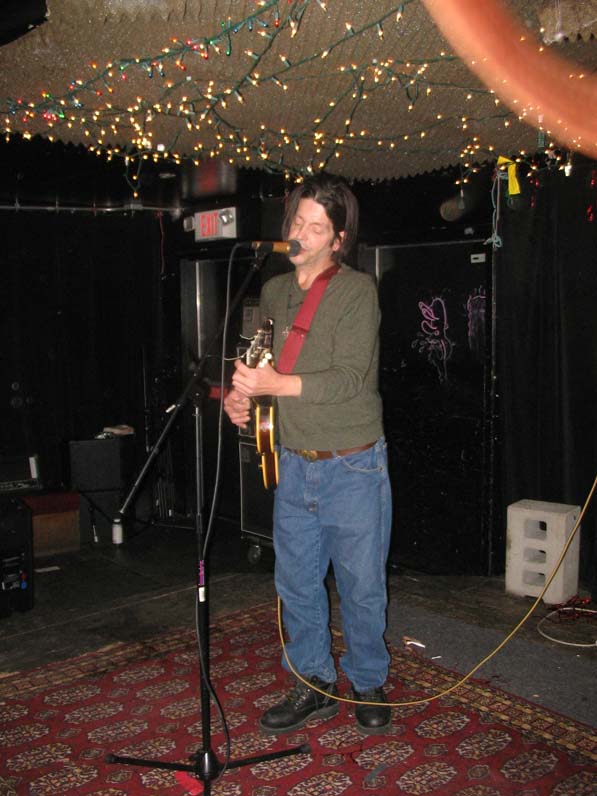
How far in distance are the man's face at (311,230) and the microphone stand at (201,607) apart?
28 cm

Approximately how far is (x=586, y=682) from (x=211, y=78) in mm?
2921

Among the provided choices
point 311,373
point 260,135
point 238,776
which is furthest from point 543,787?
point 260,135

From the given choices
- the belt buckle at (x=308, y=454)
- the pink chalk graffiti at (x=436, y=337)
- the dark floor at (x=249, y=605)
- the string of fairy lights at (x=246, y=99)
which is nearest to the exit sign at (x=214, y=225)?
the string of fairy lights at (x=246, y=99)

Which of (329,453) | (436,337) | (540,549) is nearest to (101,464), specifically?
(436,337)

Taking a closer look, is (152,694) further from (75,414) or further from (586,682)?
(75,414)

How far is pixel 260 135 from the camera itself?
4.07m

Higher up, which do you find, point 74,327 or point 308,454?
point 74,327

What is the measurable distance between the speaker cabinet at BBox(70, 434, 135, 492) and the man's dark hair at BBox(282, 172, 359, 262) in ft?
10.7

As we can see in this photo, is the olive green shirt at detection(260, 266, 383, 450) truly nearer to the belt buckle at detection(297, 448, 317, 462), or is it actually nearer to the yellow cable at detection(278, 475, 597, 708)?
the belt buckle at detection(297, 448, 317, 462)

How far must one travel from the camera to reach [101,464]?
5.37 m

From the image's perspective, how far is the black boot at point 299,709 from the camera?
103 inches

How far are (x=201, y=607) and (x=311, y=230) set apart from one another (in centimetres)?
123

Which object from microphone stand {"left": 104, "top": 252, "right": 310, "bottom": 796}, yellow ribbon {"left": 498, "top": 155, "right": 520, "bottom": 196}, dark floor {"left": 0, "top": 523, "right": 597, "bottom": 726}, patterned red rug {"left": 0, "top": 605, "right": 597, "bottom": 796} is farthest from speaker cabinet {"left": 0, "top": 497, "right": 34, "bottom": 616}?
yellow ribbon {"left": 498, "top": 155, "right": 520, "bottom": 196}

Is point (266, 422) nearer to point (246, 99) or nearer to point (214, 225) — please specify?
point (246, 99)
